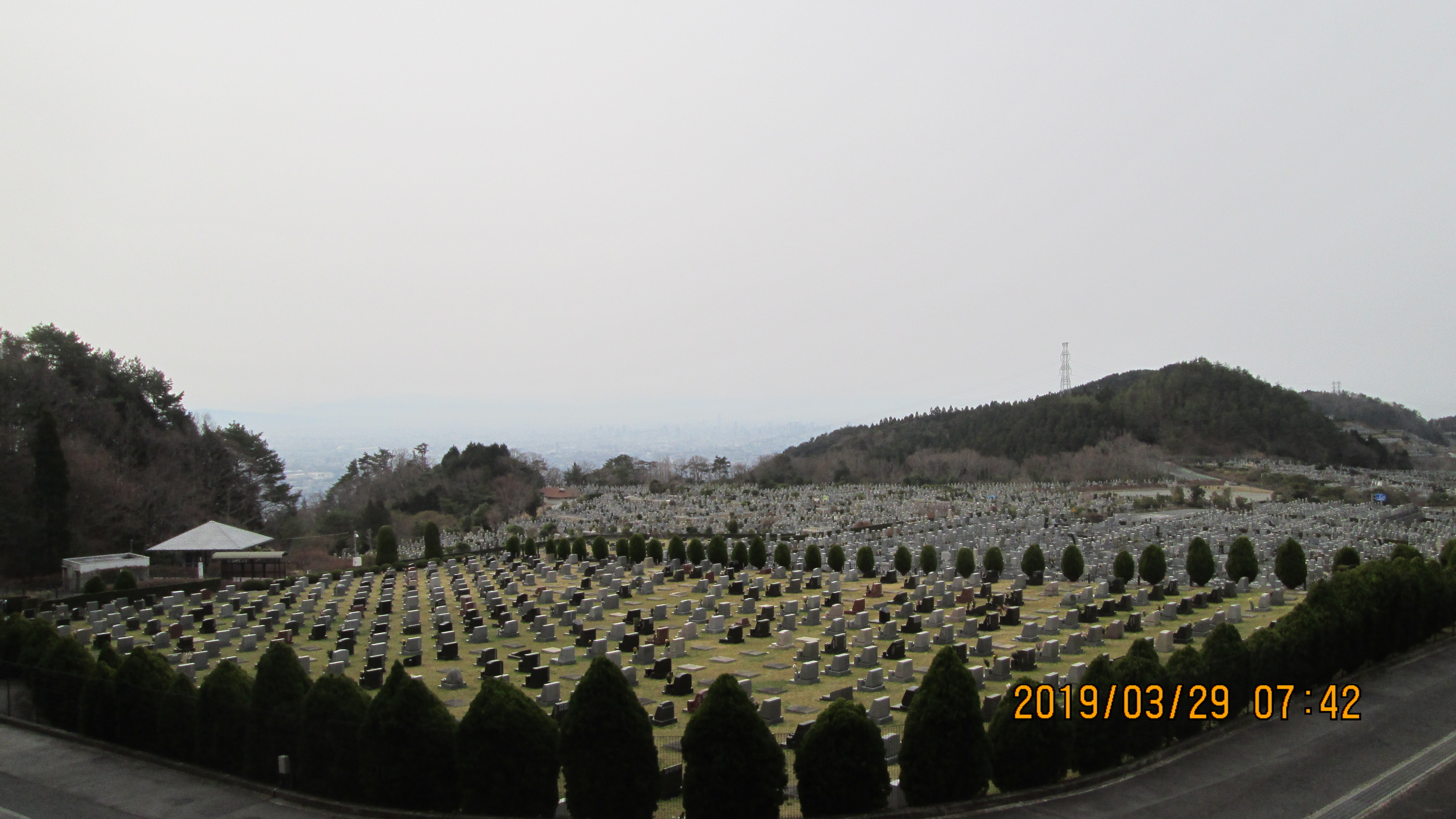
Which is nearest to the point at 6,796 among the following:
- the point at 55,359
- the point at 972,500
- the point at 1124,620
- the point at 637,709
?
the point at 637,709

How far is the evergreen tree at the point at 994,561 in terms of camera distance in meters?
27.9

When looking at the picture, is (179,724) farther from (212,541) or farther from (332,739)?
(212,541)

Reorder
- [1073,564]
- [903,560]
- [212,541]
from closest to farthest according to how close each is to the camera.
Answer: [1073,564] → [903,560] → [212,541]

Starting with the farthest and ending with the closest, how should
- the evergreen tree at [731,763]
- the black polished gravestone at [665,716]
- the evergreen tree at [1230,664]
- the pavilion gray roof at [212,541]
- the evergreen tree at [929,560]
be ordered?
the pavilion gray roof at [212,541]
the evergreen tree at [929,560]
the black polished gravestone at [665,716]
the evergreen tree at [1230,664]
the evergreen tree at [731,763]

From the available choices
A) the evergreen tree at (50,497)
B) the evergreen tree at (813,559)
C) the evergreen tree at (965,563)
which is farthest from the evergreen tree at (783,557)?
the evergreen tree at (50,497)

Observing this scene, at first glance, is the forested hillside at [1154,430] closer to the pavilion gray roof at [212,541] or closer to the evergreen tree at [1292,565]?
the pavilion gray roof at [212,541]

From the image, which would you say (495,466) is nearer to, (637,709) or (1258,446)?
(637,709)

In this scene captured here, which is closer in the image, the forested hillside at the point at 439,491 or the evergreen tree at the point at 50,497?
the evergreen tree at the point at 50,497

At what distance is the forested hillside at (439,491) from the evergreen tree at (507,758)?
45.0 metres

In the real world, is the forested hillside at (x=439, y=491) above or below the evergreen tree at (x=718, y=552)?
above

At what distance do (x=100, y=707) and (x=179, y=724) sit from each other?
1.93 metres

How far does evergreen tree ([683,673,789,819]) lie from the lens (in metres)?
8.63

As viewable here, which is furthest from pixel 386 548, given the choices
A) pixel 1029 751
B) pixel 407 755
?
pixel 1029 751

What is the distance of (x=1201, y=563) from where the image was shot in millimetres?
24969
